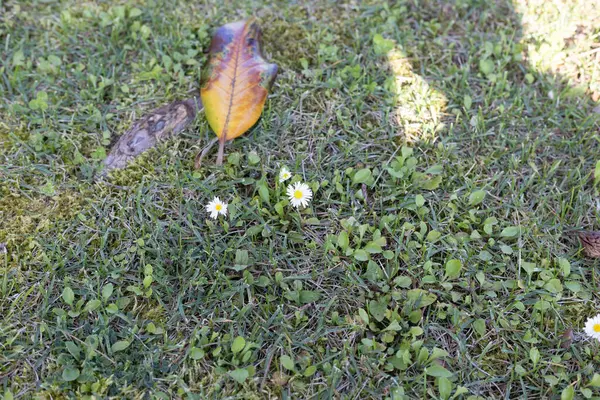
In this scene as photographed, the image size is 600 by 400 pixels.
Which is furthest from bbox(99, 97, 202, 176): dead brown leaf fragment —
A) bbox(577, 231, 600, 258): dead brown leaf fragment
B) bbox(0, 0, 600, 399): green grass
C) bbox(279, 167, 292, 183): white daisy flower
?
bbox(577, 231, 600, 258): dead brown leaf fragment

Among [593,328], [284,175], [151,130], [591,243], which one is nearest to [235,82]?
[151,130]

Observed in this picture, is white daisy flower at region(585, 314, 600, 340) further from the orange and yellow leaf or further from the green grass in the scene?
the orange and yellow leaf

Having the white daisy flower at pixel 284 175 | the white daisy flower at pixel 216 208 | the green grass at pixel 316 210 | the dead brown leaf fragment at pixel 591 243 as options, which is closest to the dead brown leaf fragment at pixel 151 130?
the green grass at pixel 316 210

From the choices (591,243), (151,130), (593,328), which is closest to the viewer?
(593,328)

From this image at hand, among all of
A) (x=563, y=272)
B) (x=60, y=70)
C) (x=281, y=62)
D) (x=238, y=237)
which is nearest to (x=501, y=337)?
(x=563, y=272)

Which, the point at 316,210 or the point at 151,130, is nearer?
the point at 316,210

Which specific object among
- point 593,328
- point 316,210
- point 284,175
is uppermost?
point 284,175

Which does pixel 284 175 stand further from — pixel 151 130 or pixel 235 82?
pixel 151 130
